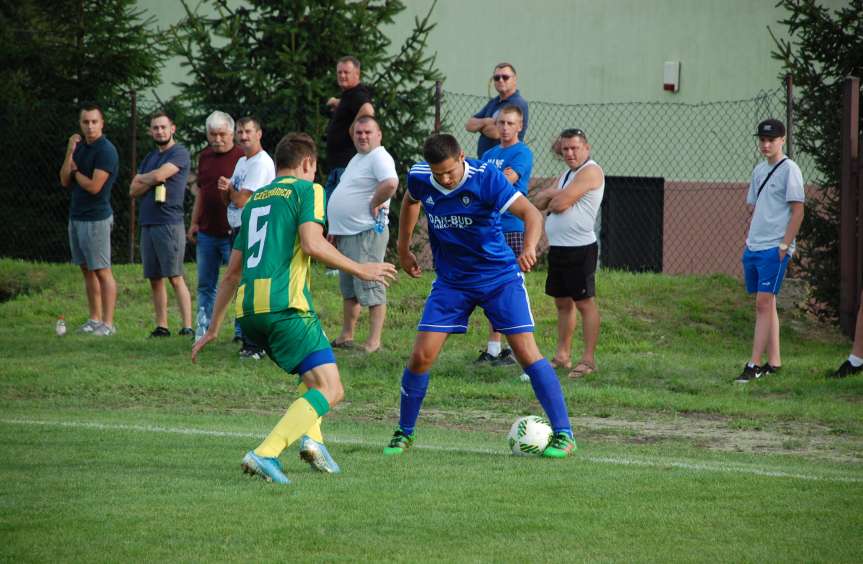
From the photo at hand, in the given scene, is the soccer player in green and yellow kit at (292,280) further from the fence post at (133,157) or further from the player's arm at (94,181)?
the fence post at (133,157)

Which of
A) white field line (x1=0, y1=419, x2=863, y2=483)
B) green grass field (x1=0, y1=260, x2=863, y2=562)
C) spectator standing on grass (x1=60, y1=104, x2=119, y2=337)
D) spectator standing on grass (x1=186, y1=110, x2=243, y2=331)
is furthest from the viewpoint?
spectator standing on grass (x1=60, y1=104, x2=119, y2=337)

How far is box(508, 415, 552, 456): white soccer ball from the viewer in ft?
24.9

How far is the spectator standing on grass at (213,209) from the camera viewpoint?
496 inches

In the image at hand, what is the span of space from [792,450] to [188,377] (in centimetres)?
570

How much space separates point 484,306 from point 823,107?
7.98 m

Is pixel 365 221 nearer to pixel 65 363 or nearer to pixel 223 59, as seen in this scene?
pixel 65 363

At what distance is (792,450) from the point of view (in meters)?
8.40

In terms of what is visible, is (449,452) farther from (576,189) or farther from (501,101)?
(501,101)

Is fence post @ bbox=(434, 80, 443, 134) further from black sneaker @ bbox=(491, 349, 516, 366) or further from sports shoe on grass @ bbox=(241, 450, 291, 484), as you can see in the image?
sports shoe on grass @ bbox=(241, 450, 291, 484)

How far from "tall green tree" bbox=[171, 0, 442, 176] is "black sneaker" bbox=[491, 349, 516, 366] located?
458cm

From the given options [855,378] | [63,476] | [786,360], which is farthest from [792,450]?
[63,476]

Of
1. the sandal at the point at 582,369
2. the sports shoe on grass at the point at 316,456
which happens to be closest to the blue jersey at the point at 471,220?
the sports shoe on grass at the point at 316,456

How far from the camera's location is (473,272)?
25.4ft

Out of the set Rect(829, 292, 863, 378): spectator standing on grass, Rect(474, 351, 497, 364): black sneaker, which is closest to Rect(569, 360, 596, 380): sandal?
Rect(474, 351, 497, 364): black sneaker
